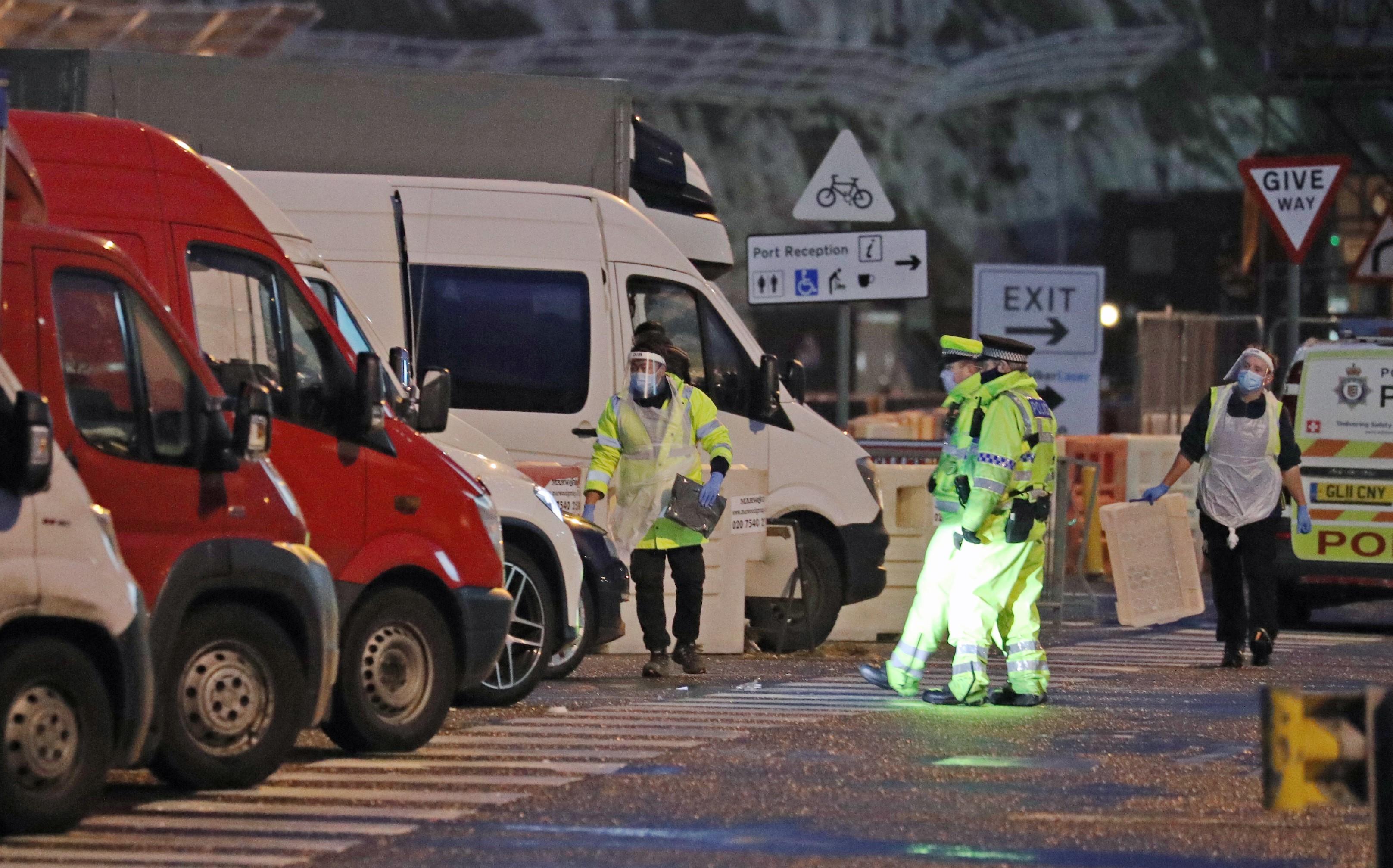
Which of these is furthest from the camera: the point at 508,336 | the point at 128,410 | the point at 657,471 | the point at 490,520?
the point at 508,336

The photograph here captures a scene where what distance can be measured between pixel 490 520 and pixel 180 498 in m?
2.04

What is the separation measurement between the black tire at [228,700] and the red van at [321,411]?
0.91m

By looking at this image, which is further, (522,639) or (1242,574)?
(1242,574)

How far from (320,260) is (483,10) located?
137 ft

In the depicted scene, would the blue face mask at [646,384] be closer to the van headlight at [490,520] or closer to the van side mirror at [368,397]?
the van headlight at [490,520]

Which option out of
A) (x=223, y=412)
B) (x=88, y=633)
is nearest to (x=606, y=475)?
(x=223, y=412)

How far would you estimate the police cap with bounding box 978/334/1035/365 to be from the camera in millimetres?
12047

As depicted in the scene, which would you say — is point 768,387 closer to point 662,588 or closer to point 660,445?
point 660,445

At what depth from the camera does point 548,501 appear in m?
12.0

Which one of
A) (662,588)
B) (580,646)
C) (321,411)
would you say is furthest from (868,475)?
(321,411)

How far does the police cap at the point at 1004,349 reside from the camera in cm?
1205

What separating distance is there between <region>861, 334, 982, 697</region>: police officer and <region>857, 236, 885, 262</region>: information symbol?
456 cm

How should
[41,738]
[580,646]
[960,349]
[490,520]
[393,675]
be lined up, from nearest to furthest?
[41,738] → [393,675] → [490,520] → [960,349] → [580,646]

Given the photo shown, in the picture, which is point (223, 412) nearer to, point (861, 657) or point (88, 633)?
point (88, 633)
